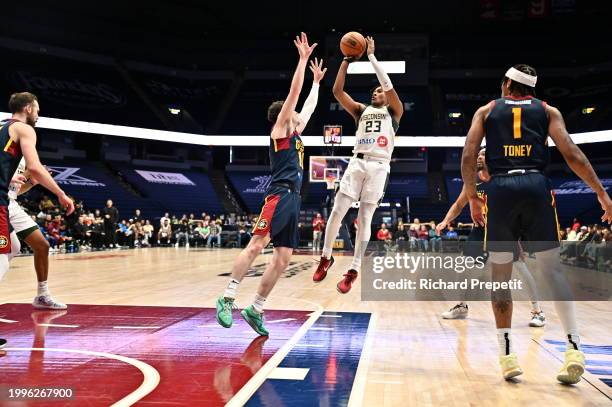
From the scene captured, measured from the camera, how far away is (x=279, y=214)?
4621 millimetres

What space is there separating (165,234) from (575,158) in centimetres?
2300

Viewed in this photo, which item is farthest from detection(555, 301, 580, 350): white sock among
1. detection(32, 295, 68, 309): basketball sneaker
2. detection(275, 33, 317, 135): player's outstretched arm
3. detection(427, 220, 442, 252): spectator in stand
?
detection(427, 220, 442, 252): spectator in stand

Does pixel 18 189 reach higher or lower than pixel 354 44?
lower

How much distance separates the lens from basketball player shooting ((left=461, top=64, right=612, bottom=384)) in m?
3.43

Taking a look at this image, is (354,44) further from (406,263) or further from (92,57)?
(92,57)

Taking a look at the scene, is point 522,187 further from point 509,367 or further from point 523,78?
point 509,367

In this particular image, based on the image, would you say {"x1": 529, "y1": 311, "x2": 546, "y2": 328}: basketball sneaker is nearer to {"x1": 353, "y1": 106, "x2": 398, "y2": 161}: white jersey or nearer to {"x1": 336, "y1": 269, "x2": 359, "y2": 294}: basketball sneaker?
{"x1": 336, "y1": 269, "x2": 359, "y2": 294}: basketball sneaker

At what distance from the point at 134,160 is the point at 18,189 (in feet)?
100

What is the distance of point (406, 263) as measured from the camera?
15.0 meters

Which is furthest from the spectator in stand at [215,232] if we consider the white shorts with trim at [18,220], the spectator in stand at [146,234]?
the white shorts with trim at [18,220]

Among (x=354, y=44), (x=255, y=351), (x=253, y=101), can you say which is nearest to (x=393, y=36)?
(x=253, y=101)

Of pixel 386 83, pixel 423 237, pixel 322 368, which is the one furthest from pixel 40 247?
pixel 423 237

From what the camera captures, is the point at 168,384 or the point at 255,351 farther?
the point at 255,351

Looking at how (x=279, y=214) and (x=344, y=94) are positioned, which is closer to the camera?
(x=279, y=214)
